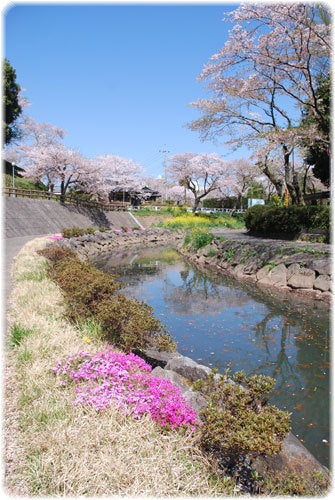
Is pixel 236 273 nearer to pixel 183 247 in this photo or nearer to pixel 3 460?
pixel 183 247

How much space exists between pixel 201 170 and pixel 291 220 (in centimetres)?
2447

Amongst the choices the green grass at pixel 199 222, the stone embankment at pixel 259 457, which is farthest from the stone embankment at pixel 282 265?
the green grass at pixel 199 222

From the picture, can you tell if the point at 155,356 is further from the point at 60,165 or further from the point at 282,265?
the point at 60,165

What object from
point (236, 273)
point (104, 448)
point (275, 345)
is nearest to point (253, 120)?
point (236, 273)

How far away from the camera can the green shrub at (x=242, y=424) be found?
7.77 ft

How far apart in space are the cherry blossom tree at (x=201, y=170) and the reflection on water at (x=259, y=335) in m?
29.1

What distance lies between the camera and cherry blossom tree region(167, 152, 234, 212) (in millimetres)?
39469

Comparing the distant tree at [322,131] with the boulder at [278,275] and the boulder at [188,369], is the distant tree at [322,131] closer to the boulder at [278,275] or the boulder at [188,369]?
the boulder at [278,275]

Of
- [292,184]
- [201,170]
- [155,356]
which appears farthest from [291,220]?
[201,170]

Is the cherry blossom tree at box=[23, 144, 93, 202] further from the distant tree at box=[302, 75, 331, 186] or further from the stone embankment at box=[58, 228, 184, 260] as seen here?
the distant tree at box=[302, 75, 331, 186]

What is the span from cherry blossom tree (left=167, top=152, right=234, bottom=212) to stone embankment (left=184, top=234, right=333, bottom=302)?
25.1 metres

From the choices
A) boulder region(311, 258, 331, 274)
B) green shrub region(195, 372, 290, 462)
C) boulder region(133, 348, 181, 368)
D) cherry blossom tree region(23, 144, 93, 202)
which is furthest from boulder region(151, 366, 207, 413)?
cherry blossom tree region(23, 144, 93, 202)

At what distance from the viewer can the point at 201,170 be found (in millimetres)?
39625

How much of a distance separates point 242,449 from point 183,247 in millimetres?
19095
